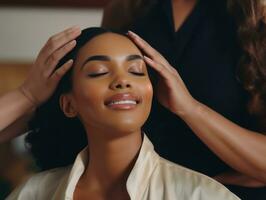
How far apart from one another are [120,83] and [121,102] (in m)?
0.03

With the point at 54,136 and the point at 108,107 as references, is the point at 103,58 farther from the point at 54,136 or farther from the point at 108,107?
the point at 54,136

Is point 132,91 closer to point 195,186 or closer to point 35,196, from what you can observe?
point 195,186

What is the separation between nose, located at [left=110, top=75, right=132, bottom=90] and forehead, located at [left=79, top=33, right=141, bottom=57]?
0.05 meters

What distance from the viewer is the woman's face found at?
74cm

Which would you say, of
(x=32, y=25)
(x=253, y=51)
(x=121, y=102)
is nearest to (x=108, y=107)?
(x=121, y=102)

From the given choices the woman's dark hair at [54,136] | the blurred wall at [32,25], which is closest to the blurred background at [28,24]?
the blurred wall at [32,25]

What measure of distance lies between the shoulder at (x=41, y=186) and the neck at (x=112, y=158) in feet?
0.27

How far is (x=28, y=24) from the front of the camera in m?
1.40

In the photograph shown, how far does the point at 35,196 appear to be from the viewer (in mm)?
881

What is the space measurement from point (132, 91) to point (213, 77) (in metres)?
0.21

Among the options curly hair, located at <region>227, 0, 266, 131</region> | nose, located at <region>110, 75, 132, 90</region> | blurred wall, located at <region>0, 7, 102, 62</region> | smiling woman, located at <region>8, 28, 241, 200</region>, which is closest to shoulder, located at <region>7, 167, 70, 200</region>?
smiling woman, located at <region>8, 28, 241, 200</region>

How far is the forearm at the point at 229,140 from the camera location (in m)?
0.81

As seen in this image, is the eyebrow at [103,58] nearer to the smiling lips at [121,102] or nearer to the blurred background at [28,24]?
the smiling lips at [121,102]

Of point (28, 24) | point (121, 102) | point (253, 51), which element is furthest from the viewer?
point (28, 24)
